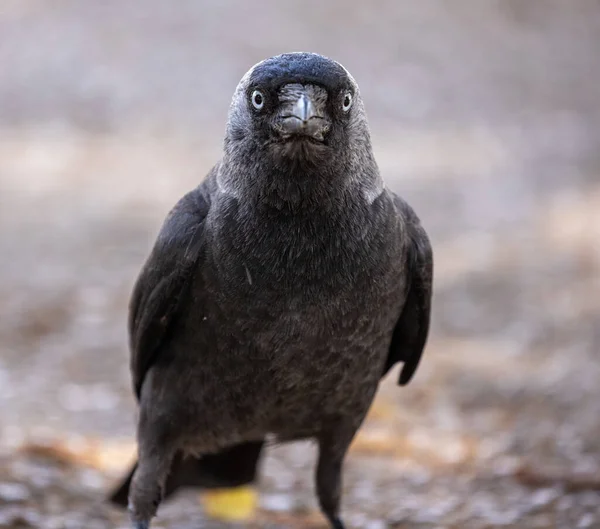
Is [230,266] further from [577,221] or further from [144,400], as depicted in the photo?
[577,221]

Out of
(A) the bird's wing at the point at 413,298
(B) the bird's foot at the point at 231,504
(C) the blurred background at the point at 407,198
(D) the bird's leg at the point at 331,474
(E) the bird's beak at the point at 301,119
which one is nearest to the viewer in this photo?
(E) the bird's beak at the point at 301,119

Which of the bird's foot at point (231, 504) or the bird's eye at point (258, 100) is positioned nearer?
the bird's eye at point (258, 100)

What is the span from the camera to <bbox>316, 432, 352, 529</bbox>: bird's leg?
4.07 metres

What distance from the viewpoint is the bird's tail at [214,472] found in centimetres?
445

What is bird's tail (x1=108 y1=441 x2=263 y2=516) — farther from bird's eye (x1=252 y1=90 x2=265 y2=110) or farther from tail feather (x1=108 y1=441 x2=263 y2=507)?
bird's eye (x1=252 y1=90 x2=265 y2=110)

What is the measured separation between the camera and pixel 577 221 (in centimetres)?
1086

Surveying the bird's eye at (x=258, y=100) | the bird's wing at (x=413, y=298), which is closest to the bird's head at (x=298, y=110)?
the bird's eye at (x=258, y=100)

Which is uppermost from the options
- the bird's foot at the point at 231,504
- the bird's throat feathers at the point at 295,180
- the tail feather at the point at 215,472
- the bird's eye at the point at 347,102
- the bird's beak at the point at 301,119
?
the bird's eye at the point at 347,102

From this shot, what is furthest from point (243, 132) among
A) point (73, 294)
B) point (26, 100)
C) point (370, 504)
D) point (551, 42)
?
point (551, 42)

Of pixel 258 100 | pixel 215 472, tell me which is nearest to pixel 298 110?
pixel 258 100

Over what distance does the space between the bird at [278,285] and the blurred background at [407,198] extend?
3.68ft

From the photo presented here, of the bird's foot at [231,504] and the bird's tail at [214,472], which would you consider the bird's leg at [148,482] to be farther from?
the bird's foot at [231,504]

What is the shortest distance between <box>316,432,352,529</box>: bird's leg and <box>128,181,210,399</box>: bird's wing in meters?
0.89

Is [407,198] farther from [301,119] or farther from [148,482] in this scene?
[301,119]
